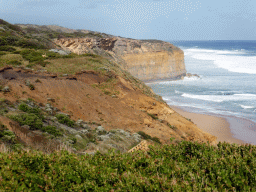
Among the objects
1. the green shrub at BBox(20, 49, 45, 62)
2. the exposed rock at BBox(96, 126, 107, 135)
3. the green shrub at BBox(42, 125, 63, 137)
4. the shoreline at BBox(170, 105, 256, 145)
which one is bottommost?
the shoreline at BBox(170, 105, 256, 145)

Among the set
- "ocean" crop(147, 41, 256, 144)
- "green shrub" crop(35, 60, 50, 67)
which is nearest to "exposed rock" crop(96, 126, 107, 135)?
"green shrub" crop(35, 60, 50, 67)

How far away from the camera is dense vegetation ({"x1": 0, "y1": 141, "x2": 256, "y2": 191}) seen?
181 inches

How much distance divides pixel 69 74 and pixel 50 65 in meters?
2.68

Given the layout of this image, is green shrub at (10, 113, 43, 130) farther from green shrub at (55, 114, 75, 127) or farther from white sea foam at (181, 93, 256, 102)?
white sea foam at (181, 93, 256, 102)

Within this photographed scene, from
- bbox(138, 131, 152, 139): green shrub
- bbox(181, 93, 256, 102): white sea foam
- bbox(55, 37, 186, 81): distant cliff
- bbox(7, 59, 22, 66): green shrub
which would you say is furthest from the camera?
bbox(55, 37, 186, 81): distant cliff

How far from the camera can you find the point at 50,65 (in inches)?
845

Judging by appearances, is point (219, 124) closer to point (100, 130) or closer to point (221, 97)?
point (221, 97)

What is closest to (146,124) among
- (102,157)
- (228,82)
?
(102,157)

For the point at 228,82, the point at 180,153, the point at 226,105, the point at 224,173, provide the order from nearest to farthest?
the point at 224,173, the point at 180,153, the point at 226,105, the point at 228,82

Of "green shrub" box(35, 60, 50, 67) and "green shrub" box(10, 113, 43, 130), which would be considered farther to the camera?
"green shrub" box(35, 60, 50, 67)

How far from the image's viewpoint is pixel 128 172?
513 cm

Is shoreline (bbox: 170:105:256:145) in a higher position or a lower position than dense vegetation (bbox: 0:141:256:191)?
lower

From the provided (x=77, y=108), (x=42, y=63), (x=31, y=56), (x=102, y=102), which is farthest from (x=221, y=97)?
(x=77, y=108)

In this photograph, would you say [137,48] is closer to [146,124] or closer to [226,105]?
[226,105]
